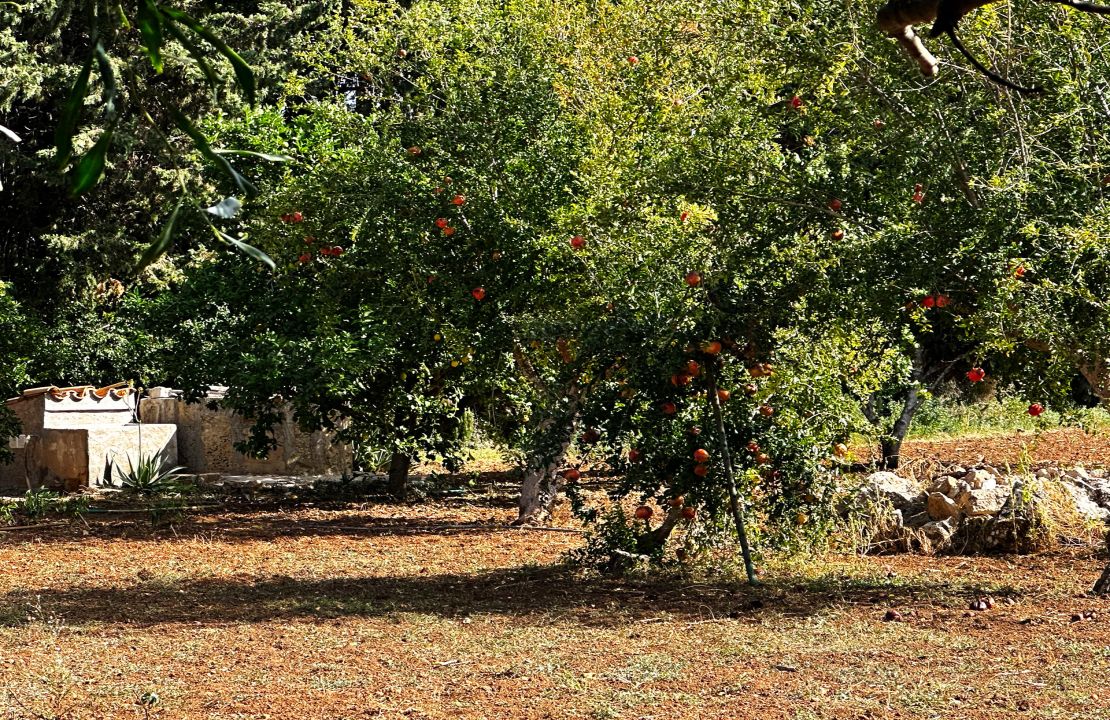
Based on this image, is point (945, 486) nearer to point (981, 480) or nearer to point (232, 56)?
point (981, 480)

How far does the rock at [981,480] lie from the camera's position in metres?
9.20

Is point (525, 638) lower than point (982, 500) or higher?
lower

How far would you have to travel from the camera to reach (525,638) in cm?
610

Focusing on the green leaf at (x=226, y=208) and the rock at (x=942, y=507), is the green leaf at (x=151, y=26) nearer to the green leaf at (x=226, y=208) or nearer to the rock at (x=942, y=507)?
the green leaf at (x=226, y=208)

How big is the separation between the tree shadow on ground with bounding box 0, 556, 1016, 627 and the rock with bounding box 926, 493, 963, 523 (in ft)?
4.86

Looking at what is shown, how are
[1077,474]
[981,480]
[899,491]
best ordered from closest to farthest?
[981,480], [899,491], [1077,474]

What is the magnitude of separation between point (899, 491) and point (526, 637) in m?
4.43

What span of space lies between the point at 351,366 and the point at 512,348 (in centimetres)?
214

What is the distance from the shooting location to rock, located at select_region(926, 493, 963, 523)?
29.2 feet

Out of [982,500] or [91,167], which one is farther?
Result: [982,500]

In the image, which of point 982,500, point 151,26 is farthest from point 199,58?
point 982,500

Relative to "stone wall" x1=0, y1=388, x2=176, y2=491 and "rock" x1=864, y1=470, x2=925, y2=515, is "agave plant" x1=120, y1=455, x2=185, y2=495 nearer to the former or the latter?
"stone wall" x1=0, y1=388, x2=176, y2=491

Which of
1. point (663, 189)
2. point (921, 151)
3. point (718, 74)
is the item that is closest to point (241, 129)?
point (718, 74)

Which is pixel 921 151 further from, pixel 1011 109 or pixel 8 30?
pixel 8 30
